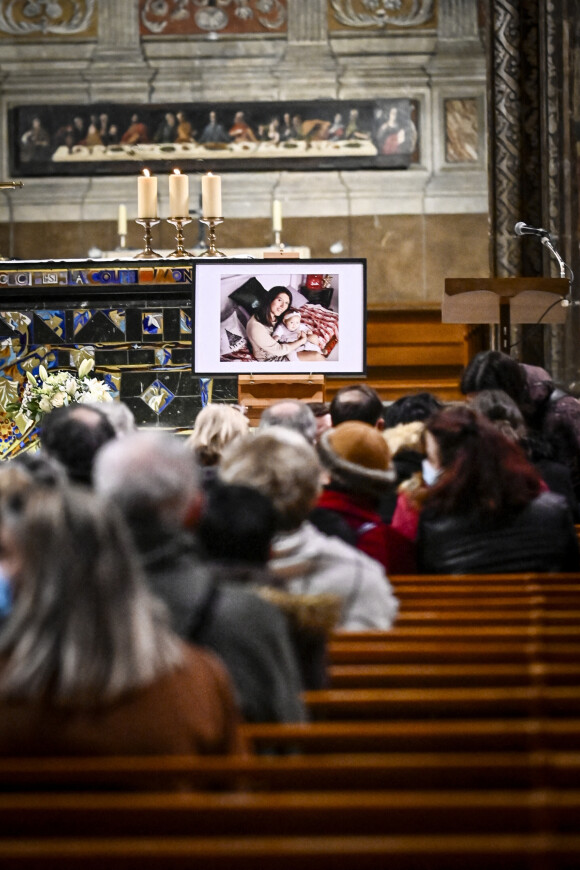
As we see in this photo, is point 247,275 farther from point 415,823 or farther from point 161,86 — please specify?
point 161,86

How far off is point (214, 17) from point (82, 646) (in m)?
13.1

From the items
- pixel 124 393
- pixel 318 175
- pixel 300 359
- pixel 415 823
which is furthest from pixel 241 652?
pixel 318 175

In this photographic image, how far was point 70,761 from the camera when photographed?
179cm

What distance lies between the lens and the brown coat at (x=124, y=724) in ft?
5.91

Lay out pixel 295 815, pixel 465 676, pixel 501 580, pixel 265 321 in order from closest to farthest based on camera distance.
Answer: pixel 295 815, pixel 465 676, pixel 501 580, pixel 265 321

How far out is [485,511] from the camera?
3447 millimetres

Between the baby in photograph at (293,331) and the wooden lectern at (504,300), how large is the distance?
740mm

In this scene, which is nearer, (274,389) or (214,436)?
(214,436)

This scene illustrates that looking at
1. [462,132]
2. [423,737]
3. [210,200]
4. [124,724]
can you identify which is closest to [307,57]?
[462,132]

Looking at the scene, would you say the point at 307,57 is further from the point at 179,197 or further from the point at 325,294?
the point at 325,294

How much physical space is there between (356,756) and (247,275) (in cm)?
468

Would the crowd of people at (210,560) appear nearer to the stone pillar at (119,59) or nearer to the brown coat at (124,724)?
the brown coat at (124,724)

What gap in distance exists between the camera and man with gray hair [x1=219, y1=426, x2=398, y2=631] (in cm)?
272

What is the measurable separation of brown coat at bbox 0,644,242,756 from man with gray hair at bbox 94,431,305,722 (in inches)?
10.9
